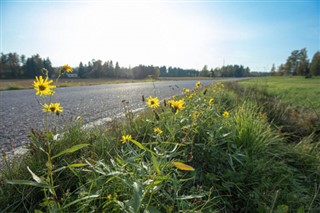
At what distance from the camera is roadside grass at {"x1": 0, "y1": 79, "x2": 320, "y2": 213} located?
3.27 feet

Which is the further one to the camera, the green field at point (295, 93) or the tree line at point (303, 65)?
the tree line at point (303, 65)

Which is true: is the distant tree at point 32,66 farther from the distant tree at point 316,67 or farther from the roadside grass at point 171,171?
the distant tree at point 316,67

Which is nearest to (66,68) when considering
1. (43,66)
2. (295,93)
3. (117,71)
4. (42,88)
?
(42,88)

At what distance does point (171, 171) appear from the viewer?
115 centimetres

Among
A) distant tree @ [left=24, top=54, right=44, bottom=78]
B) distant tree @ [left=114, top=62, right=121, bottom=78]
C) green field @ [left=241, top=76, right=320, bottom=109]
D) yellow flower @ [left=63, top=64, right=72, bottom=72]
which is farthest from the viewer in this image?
distant tree @ [left=114, top=62, right=121, bottom=78]

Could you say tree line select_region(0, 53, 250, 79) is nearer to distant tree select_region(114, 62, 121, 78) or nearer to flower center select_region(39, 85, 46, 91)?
distant tree select_region(114, 62, 121, 78)

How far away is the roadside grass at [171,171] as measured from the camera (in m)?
1.00

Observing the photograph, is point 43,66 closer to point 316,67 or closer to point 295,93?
point 295,93

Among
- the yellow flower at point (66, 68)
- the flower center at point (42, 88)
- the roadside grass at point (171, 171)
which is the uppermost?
the yellow flower at point (66, 68)

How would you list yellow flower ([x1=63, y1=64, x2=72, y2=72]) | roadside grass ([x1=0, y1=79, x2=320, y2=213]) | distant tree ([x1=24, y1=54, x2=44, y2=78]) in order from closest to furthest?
1. roadside grass ([x1=0, y1=79, x2=320, y2=213])
2. yellow flower ([x1=63, y1=64, x2=72, y2=72])
3. distant tree ([x1=24, y1=54, x2=44, y2=78])

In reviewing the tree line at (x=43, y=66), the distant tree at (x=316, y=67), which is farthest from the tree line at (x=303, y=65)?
the tree line at (x=43, y=66)

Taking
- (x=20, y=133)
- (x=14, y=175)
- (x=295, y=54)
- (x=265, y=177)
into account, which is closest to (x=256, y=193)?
(x=265, y=177)

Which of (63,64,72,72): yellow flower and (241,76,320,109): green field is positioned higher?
(63,64,72,72): yellow flower

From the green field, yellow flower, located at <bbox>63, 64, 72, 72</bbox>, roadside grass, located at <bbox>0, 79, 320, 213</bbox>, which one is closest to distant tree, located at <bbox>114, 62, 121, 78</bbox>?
the green field
